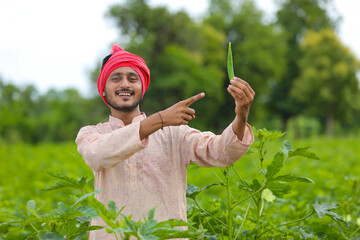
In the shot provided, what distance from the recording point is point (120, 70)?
213 cm

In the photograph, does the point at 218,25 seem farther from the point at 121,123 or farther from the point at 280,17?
the point at 121,123

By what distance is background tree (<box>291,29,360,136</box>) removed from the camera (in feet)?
102

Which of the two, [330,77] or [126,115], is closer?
[126,115]

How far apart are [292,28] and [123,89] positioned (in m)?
39.7

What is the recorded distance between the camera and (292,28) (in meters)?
39.7

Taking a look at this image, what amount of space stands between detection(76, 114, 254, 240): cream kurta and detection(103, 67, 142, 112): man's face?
17 cm

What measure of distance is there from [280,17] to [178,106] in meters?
40.0

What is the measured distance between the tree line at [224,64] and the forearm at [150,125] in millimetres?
22013

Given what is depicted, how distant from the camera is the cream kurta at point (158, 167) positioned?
6.11 ft

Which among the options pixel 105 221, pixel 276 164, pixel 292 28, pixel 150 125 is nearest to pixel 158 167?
pixel 150 125

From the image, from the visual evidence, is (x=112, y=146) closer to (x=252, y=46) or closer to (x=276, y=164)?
(x=276, y=164)

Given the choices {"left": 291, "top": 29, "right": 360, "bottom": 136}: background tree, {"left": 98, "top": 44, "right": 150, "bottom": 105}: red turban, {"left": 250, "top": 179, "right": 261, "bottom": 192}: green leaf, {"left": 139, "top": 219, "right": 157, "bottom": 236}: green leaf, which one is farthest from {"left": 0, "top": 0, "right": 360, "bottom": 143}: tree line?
{"left": 139, "top": 219, "right": 157, "bottom": 236}: green leaf

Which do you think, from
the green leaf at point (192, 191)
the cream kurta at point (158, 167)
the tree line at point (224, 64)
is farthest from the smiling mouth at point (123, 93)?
the tree line at point (224, 64)

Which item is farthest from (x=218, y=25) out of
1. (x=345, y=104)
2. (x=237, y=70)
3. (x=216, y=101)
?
(x=345, y=104)
